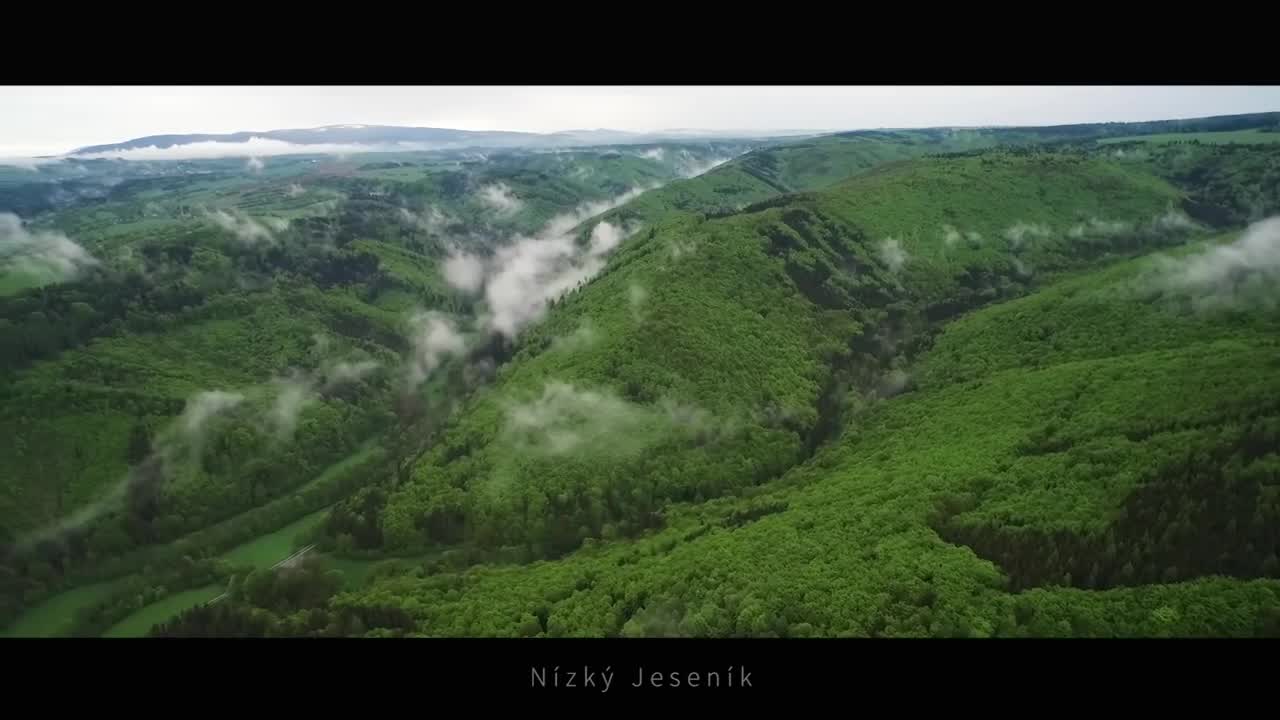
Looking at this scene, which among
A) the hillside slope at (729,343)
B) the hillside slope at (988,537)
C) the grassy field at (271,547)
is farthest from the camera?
the hillside slope at (729,343)

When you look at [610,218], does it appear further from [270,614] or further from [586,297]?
[270,614]

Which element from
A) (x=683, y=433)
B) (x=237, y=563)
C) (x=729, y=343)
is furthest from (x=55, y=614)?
(x=729, y=343)

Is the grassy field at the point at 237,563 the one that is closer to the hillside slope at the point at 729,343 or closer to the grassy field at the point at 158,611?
the grassy field at the point at 158,611

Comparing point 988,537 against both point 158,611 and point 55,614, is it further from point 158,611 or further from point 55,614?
point 55,614

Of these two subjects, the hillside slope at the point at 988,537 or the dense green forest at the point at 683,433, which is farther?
the dense green forest at the point at 683,433

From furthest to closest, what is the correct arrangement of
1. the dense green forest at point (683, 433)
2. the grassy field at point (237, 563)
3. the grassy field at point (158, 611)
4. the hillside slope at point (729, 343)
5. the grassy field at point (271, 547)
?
the hillside slope at point (729, 343), the grassy field at point (271, 547), the grassy field at point (237, 563), the grassy field at point (158, 611), the dense green forest at point (683, 433)

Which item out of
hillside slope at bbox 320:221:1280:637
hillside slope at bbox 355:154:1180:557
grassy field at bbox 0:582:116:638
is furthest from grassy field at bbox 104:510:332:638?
hillside slope at bbox 320:221:1280:637

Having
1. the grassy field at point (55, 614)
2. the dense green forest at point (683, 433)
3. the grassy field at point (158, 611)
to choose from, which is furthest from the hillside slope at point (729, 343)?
the grassy field at point (55, 614)

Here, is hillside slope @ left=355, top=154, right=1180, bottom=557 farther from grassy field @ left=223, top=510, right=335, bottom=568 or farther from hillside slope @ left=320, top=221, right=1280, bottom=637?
hillside slope @ left=320, top=221, right=1280, bottom=637
